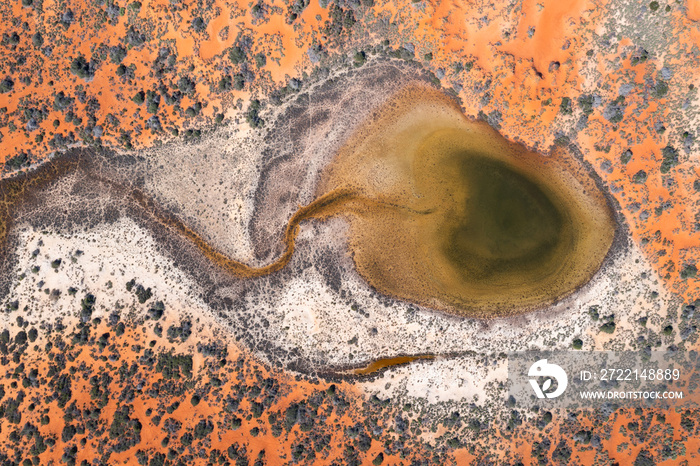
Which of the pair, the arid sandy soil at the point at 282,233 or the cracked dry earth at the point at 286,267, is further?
the cracked dry earth at the point at 286,267

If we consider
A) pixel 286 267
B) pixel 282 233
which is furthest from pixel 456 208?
pixel 286 267

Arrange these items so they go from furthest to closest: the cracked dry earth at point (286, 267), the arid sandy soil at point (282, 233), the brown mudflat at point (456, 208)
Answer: the brown mudflat at point (456, 208)
the cracked dry earth at point (286, 267)
the arid sandy soil at point (282, 233)

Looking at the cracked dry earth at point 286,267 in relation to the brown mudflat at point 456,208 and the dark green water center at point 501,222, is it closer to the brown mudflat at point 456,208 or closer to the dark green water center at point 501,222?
the brown mudflat at point 456,208

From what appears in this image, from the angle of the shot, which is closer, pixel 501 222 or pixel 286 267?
pixel 286 267

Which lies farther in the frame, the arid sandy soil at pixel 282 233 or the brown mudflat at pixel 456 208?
the brown mudflat at pixel 456 208

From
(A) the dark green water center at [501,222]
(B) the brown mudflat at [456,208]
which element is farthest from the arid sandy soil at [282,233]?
(A) the dark green water center at [501,222]

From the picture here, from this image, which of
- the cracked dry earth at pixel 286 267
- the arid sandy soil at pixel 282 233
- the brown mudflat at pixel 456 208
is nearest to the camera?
the arid sandy soil at pixel 282 233

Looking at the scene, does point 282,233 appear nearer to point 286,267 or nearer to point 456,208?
point 286,267

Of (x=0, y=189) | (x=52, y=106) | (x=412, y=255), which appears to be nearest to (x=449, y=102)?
(x=412, y=255)

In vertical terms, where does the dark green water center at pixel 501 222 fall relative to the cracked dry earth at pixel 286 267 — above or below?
above

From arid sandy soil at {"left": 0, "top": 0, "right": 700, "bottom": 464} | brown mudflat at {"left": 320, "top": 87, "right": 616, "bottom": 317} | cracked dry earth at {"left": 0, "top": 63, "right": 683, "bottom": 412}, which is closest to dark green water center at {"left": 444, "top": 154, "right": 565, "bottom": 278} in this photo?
brown mudflat at {"left": 320, "top": 87, "right": 616, "bottom": 317}
